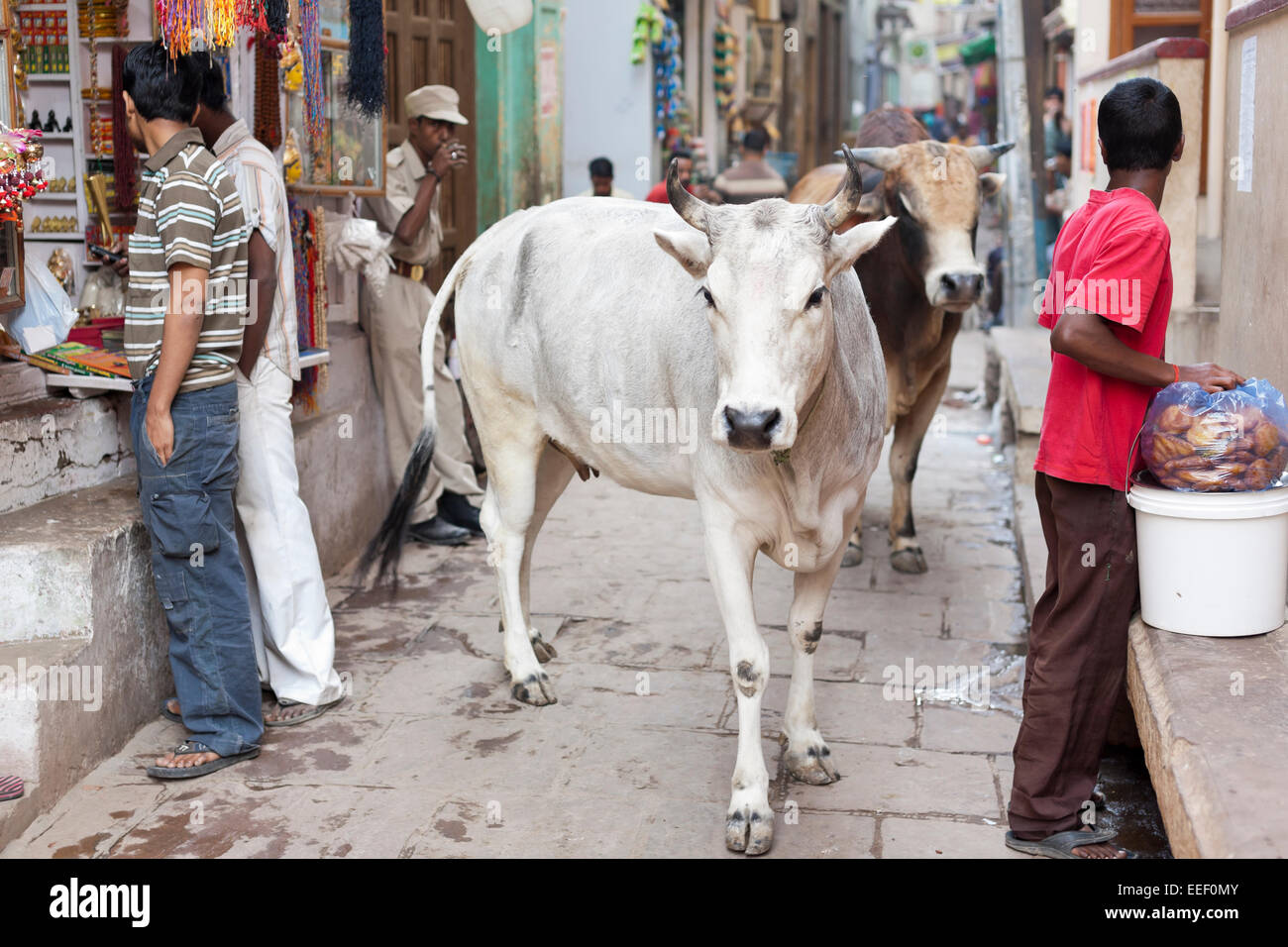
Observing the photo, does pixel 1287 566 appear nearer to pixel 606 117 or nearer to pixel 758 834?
pixel 758 834

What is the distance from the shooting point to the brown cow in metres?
5.50

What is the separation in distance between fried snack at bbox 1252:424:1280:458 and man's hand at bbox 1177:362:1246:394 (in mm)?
125

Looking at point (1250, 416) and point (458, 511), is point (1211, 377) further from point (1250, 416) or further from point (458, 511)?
point (458, 511)

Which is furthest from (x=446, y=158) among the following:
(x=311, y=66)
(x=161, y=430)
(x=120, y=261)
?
(x=161, y=430)

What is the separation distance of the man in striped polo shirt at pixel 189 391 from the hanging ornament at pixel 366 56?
1.91 meters

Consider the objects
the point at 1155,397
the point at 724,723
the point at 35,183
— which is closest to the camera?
the point at 1155,397

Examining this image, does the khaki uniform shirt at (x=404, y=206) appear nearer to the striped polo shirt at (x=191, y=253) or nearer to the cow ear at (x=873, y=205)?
the cow ear at (x=873, y=205)

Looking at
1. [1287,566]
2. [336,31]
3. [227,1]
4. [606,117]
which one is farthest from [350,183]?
[606,117]

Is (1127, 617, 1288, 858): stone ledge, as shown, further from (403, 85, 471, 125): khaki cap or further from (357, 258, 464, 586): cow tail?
(403, 85, 471, 125): khaki cap

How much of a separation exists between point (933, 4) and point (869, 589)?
127ft

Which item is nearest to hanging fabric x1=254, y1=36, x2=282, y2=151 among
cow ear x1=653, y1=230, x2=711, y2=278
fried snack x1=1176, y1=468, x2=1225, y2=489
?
cow ear x1=653, y1=230, x2=711, y2=278

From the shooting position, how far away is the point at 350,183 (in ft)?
20.3

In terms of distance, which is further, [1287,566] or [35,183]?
[35,183]

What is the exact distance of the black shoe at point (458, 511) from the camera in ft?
22.6
